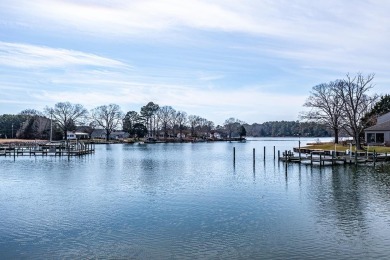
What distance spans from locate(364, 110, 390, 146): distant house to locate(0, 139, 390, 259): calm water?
98.5ft

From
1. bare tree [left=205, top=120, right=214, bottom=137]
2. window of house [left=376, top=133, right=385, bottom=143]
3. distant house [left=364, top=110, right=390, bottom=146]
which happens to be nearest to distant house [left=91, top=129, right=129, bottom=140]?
bare tree [left=205, top=120, right=214, bottom=137]

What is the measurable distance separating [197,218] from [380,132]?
51423mm

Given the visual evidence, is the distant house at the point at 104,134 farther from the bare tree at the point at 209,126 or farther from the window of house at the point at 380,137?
the window of house at the point at 380,137

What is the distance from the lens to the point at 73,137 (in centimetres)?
12644

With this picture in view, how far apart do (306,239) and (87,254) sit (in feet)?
26.1

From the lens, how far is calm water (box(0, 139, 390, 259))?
1470 cm

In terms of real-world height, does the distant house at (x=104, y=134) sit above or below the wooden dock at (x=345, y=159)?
above

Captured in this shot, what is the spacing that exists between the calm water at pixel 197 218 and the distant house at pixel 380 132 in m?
30.0

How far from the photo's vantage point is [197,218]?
64.1 feet

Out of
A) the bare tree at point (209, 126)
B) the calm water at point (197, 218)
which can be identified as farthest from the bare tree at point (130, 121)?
the calm water at point (197, 218)

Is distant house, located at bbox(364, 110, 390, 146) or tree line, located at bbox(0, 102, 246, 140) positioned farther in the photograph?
tree line, located at bbox(0, 102, 246, 140)

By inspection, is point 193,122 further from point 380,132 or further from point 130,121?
point 380,132

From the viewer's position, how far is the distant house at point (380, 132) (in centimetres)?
6188

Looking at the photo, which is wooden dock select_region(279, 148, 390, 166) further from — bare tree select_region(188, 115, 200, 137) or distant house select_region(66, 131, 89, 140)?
bare tree select_region(188, 115, 200, 137)
